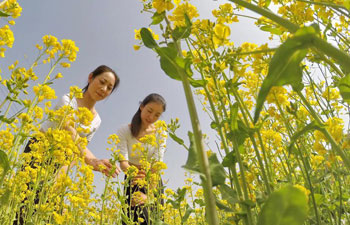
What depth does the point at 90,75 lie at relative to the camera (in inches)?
147

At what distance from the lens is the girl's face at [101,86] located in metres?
3.41

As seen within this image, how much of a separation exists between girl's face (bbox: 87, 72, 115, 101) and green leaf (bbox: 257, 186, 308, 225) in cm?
326

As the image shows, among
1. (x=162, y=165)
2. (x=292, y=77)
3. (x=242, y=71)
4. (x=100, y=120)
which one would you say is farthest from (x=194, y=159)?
(x=100, y=120)

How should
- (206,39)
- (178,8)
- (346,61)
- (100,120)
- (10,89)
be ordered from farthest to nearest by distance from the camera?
(100,120) < (10,89) < (206,39) < (178,8) < (346,61)

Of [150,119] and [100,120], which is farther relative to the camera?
[150,119]

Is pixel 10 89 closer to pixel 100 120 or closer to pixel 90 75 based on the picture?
pixel 100 120

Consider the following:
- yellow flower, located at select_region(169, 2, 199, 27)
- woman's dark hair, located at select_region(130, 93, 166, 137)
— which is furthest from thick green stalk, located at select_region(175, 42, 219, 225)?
woman's dark hair, located at select_region(130, 93, 166, 137)

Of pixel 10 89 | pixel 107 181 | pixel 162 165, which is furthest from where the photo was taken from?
pixel 162 165

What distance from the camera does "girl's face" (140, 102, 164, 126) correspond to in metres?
3.85

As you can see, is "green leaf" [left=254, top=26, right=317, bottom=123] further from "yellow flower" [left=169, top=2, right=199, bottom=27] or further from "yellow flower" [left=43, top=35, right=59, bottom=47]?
"yellow flower" [left=43, top=35, right=59, bottom=47]

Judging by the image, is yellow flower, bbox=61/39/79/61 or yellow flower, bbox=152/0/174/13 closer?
yellow flower, bbox=152/0/174/13

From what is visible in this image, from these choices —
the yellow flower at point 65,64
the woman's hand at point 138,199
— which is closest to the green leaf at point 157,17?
the yellow flower at point 65,64

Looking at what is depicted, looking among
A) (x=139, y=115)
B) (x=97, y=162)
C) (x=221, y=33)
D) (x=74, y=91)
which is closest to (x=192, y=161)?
(x=221, y=33)

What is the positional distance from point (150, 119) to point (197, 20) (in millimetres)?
2925
